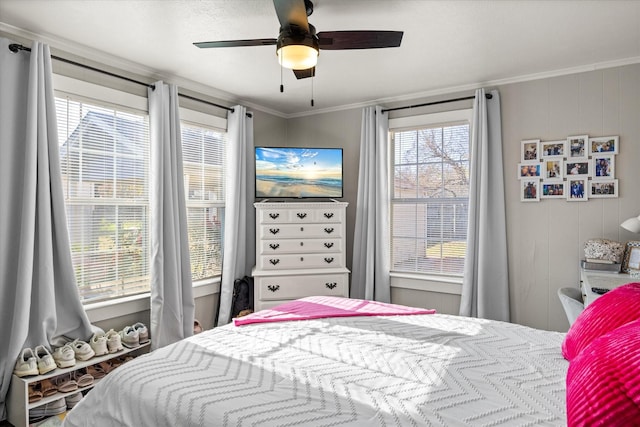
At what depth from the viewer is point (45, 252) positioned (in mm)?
2643

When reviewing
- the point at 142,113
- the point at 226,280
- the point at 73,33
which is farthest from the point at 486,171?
the point at 73,33

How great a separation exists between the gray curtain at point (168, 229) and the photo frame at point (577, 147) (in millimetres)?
3408

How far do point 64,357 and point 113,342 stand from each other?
356 mm

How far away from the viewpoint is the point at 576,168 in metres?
3.35

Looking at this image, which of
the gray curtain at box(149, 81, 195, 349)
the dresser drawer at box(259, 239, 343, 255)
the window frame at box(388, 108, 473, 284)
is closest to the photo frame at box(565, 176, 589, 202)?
the window frame at box(388, 108, 473, 284)

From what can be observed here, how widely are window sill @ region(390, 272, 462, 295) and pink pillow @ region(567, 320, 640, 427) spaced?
113 inches

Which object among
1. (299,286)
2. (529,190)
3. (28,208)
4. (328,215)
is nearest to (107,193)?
(28,208)

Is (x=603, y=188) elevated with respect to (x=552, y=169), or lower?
lower

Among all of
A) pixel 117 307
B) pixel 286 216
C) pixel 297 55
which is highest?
pixel 297 55

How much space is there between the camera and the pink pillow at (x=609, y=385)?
2.69 feet

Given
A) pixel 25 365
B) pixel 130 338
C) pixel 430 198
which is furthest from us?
pixel 430 198

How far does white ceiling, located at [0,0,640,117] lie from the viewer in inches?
92.3

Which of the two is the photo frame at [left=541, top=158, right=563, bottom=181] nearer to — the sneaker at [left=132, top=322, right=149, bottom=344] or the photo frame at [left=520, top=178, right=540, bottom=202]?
the photo frame at [left=520, top=178, right=540, bottom=202]

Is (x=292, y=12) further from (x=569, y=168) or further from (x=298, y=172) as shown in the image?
(x=569, y=168)
